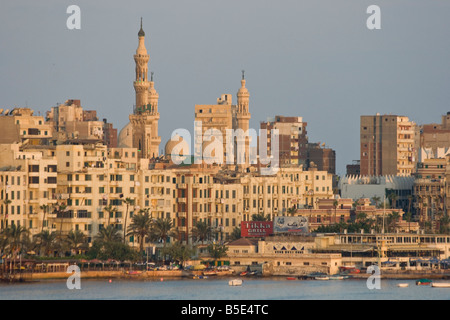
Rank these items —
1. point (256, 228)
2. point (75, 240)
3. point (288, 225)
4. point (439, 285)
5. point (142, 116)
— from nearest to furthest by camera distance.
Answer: point (439, 285) → point (75, 240) → point (288, 225) → point (256, 228) → point (142, 116)

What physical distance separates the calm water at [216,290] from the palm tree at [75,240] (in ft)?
20.2

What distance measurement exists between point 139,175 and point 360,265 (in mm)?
24268

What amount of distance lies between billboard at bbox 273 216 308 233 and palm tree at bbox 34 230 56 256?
23337 mm

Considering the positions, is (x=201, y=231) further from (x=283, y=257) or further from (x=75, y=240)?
(x=75, y=240)

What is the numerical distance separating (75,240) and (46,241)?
3.58 m

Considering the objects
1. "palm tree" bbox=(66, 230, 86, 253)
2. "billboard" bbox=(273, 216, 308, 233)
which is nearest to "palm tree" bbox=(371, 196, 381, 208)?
"billboard" bbox=(273, 216, 308, 233)

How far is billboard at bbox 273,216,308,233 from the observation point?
5369 inches

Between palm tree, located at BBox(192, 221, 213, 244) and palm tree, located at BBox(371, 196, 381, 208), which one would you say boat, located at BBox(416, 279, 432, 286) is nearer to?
palm tree, located at BBox(192, 221, 213, 244)

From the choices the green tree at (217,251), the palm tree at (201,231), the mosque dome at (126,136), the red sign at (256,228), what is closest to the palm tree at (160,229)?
the green tree at (217,251)

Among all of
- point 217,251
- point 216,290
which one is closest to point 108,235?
point 217,251

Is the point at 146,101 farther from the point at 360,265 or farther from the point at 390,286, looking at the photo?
the point at 390,286

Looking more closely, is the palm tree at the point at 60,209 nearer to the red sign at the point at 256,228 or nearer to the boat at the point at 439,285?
the red sign at the point at 256,228

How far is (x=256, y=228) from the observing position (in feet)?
454
